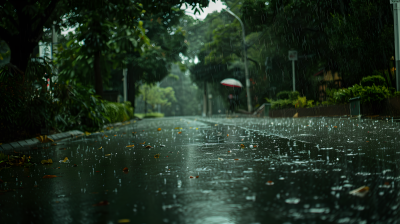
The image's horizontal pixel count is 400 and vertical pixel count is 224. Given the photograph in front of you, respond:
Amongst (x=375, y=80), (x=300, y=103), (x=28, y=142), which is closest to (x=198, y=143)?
(x=28, y=142)

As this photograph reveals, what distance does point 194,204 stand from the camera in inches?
119

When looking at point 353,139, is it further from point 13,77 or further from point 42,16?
point 42,16

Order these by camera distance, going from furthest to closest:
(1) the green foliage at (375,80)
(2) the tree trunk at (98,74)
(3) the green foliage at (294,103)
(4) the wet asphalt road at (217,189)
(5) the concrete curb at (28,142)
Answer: (3) the green foliage at (294,103), (2) the tree trunk at (98,74), (1) the green foliage at (375,80), (5) the concrete curb at (28,142), (4) the wet asphalt road at (217,189)

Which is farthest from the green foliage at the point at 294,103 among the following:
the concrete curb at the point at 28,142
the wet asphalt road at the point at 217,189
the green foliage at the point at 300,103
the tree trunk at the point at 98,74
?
the wet asphalt road at the point at 217,189

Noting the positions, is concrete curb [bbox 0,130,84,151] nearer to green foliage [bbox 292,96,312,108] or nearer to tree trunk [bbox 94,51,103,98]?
tree trunk [bbox 94,51,103,98]

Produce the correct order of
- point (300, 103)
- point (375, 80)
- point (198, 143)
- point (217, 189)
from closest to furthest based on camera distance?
point (217, 189), point (198, 143), point (375, 80), point (300, 103)

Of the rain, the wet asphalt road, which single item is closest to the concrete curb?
the rain

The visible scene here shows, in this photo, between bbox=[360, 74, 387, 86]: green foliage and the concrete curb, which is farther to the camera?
bbox=[360, 74, 387, 86]: green foliage

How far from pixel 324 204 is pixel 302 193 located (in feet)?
1.18

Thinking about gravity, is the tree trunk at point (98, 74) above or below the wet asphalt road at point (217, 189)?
above

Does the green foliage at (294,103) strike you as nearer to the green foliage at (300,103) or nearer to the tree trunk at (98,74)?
the green foliage at (300,103)

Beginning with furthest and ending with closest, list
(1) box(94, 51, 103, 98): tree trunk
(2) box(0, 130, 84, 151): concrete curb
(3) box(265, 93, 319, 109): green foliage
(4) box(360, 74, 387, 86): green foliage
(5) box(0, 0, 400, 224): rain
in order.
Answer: (3) box(265, 93, 319, 109): green foliage → (1) box(94, 51, 103, 98): tree trunk → (4) box(360, 74, 387, 86): green foliage → (2) box(0, 130, 84, 151): concrete curb → (5) box(0, 0, 400, 224): rain

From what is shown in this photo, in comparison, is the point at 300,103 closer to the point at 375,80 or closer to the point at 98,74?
the point at 375,80

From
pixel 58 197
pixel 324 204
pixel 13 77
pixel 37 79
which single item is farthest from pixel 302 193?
pixel 37 79
